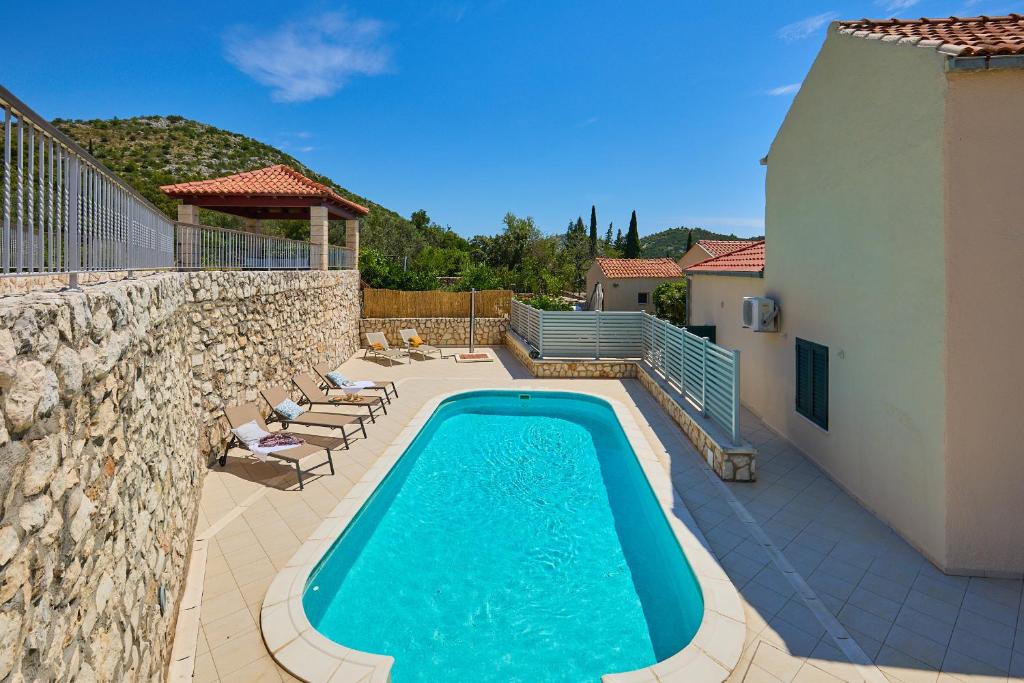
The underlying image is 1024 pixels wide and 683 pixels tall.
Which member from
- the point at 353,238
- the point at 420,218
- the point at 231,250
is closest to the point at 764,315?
the point at 231,250

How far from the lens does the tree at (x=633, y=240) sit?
56656mm

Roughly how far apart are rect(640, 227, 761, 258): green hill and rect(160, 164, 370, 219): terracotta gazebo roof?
74.7 metres

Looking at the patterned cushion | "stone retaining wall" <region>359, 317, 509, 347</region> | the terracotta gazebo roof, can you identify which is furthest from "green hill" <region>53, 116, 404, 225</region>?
the patterned cushion

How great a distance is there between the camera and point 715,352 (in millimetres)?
8984

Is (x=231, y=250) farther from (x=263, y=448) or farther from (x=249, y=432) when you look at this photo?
(x=263, y=448)

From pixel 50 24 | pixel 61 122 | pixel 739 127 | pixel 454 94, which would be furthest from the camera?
pixel 61 122

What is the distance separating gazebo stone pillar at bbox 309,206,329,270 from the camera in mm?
15250

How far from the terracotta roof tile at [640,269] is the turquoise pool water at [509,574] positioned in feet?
85.1

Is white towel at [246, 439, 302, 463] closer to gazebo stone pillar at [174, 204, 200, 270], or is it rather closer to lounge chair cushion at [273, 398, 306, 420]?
lounge chair cushion at [273, 398, 306, 420]

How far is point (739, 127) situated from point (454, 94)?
1466cm

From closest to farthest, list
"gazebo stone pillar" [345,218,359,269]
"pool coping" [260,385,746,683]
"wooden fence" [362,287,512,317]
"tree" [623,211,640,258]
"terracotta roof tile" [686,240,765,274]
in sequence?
"pool coping" [260,385,746,683] → "terracotta roof tile" [686,240,765,274] → "gazebo stone pillar" [345,218,359,269] → "wooden fence" [362,287,512,317] → "tree" [623,211,640,258]

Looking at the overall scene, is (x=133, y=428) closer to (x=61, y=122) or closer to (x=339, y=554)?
(x=339, y=554)

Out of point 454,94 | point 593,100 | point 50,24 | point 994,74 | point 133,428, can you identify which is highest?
point 50,24

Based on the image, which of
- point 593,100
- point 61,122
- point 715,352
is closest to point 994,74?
point 715,352
